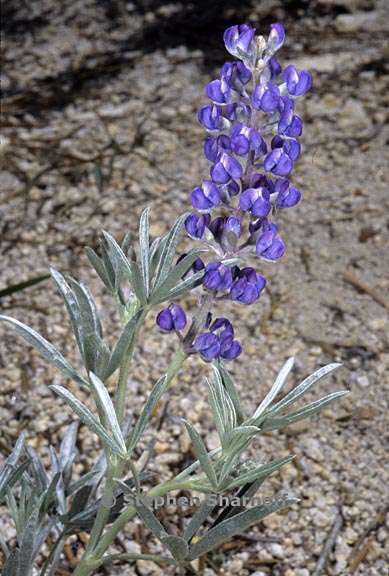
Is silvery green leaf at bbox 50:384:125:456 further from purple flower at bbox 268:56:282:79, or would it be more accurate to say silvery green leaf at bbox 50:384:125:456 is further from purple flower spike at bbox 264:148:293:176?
purple flower at bbox 268:56:282:79

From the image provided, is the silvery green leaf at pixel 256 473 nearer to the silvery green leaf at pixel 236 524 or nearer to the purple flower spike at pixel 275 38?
the silvery green leaf at pixel 236 524

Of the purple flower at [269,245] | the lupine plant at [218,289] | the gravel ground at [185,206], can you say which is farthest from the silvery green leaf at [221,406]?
the gravel ground at [185,206]

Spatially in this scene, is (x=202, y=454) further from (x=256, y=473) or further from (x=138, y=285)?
(x=138, y=285)

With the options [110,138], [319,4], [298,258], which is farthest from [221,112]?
[319,4]

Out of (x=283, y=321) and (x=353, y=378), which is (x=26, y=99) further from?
(x=353, y=378)

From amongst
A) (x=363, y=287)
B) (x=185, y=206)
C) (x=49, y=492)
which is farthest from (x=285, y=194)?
(x=185, y=206)
